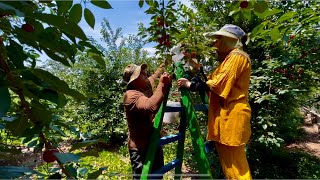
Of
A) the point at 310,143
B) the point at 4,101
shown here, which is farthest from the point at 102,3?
the point at 310,143

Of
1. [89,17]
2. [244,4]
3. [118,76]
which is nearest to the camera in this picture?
[89,17]

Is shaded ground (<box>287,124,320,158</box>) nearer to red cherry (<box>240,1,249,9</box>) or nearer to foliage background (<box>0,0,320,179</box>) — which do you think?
foliage background (<box>0,0,320,179</box>)

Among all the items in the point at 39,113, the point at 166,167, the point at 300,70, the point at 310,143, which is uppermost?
the point at 300,70

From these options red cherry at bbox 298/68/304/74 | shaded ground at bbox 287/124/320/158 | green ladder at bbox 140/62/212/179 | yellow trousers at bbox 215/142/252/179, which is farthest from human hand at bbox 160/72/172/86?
shaded ground at bbox 287/124/320/158

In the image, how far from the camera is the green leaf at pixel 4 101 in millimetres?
496

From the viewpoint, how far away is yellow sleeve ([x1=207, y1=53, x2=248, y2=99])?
1.93 meters

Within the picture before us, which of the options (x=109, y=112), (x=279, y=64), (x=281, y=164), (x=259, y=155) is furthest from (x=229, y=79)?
(x=109, y=112)

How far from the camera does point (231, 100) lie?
6.55ft

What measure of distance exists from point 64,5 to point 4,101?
375 mm

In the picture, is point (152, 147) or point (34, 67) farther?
point (152, 147)

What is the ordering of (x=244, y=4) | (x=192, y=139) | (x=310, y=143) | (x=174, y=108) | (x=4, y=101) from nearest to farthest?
1. (x=4, y=101)
2. (x=244, y=4)
3. (x=192, y=139)
4. (x=174, y=108)
5. (x=310, y=143)

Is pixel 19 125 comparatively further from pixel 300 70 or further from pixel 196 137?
pixel 300 70

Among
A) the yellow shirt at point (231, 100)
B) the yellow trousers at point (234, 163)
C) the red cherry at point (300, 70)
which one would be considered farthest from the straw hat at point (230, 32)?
the red cherry at point (300, 70)

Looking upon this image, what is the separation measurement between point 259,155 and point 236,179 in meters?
3.58
